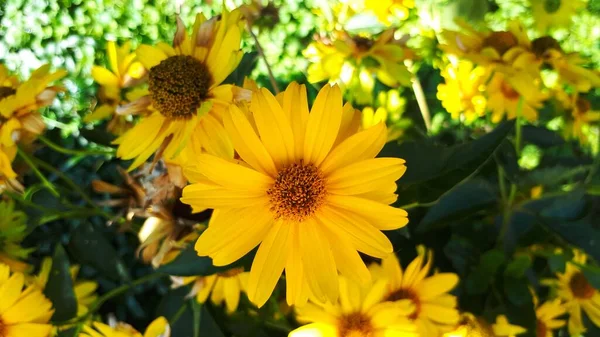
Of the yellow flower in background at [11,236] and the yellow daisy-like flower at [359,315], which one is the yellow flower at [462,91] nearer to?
the yellow daisy-like flower at [359,315]

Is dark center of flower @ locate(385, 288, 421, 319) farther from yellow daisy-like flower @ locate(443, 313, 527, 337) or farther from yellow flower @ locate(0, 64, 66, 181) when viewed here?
yellow flower @ locate(0, 64, 66, 181)

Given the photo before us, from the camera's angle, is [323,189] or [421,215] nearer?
[323,189]

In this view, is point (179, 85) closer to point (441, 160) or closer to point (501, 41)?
point (441, 160)

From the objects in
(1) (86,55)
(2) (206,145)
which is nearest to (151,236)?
(2) (206,145)

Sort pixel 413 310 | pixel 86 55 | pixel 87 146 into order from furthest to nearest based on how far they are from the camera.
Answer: pixel 86 55 → pixel 87 146 → pixel 413 310

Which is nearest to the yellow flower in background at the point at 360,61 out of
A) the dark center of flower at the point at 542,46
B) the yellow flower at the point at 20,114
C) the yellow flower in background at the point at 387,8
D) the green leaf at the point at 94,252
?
the yellow flower in background at the point at 387,8

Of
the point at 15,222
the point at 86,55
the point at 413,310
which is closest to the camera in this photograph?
the point at 413,310

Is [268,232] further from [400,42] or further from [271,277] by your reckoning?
[400,42]
